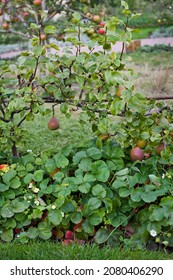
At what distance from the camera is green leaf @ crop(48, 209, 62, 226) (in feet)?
8.89

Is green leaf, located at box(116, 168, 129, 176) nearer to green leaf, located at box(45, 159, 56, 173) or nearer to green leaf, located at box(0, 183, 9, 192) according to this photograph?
green leaf, located at box(45, 159, 56, 173)

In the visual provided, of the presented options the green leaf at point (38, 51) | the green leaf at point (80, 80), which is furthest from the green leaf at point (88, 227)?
the green leaf at point (38, 51)

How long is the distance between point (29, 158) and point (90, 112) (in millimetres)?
472

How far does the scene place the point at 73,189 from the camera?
2.84 meters

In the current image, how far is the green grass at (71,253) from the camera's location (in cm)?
254

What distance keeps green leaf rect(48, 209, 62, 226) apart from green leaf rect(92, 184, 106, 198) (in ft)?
0.72

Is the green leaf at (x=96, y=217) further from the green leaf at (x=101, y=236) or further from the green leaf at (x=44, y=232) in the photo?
the green leaf at (x=44, y=232)

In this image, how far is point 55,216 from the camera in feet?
8.96

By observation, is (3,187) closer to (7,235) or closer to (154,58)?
(7,235)

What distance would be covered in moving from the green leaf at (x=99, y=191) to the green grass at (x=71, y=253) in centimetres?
27

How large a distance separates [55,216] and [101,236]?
10.6 inches

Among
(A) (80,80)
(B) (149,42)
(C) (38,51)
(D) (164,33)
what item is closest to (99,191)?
(A) (80,80)


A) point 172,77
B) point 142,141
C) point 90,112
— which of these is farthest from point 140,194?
point 172,77
